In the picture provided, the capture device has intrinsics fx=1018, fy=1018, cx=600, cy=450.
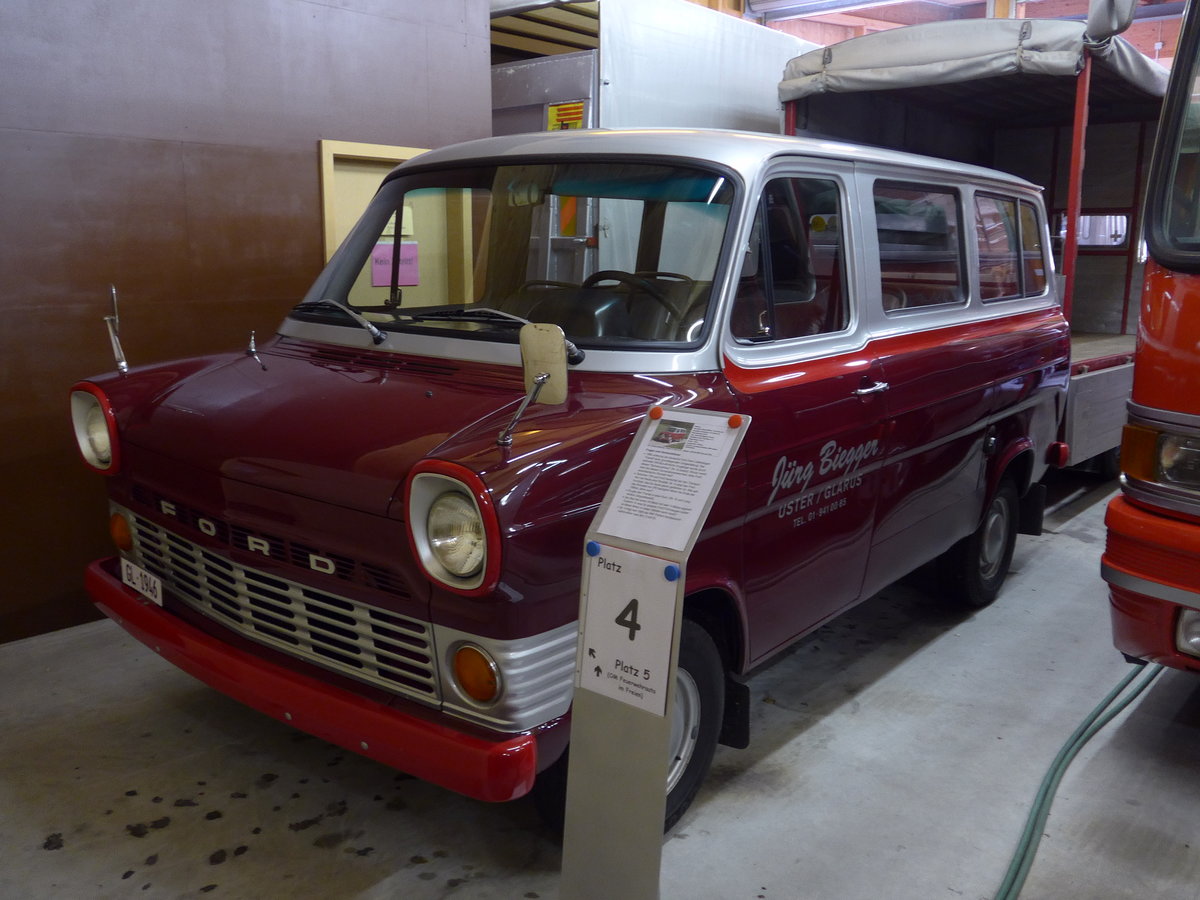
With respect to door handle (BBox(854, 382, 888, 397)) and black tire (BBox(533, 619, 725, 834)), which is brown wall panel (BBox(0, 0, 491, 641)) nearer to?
black tire (BBox(533, 619, 725, 834))

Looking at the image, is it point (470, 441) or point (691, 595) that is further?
point (691, 595)

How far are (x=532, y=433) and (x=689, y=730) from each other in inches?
40.7

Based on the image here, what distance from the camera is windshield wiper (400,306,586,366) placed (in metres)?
2.85

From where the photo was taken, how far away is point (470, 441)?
7.68 ft

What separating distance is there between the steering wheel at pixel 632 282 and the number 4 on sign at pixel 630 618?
1.19 meters

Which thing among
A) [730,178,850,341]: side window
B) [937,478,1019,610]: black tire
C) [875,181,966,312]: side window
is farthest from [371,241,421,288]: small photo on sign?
[937,478,1019,610]: black tire

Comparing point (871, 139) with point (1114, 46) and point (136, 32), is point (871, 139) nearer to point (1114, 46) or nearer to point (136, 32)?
point (1114, 46)

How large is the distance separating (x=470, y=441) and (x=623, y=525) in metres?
0.50

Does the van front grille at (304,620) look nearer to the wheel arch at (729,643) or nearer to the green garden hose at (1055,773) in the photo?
the wheel arch at (729,643)

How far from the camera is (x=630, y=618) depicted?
2.01m

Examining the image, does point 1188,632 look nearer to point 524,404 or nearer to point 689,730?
point 689,730

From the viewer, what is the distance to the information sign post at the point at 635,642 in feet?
6.47

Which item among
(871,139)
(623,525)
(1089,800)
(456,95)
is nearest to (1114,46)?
(871,139)

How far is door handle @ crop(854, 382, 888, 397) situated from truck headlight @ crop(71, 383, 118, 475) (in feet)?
7.64
